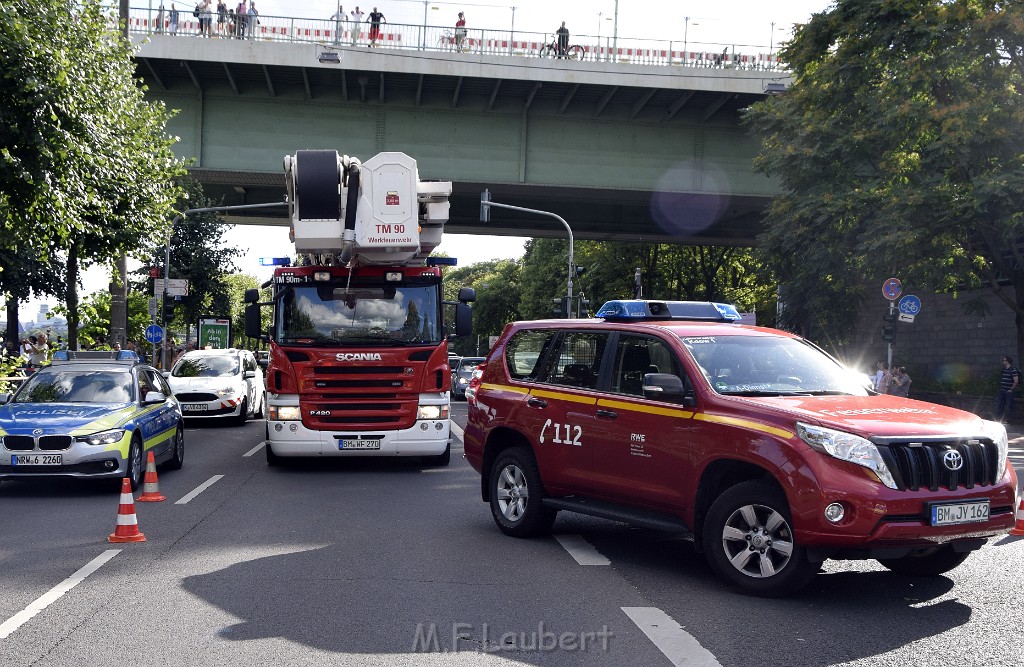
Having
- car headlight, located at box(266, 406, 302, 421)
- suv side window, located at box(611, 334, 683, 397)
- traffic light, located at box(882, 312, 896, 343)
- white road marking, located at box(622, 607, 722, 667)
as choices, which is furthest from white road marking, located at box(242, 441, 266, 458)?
traffic light, located at box(882, 312, 896, 343)

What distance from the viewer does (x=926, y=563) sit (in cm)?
777

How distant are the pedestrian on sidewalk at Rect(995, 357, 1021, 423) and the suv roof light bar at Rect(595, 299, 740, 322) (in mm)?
22365

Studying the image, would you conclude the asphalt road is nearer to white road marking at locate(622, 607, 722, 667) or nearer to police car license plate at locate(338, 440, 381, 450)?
white road marking at locate(622, 607, 722, 667)

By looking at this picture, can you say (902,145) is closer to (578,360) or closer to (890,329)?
(890,329)

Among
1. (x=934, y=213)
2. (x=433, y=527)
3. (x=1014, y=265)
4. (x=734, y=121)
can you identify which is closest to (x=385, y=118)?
(x=734, y=121)

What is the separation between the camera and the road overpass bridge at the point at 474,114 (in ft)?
100

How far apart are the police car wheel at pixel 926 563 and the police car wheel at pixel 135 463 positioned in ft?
26.9

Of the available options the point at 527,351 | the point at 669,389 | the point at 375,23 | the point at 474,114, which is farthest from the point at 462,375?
the point at 669,389

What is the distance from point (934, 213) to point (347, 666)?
79.9ft

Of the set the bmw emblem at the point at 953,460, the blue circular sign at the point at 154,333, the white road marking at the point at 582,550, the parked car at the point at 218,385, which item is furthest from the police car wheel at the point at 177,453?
the blue circular sign at the point at 154,333

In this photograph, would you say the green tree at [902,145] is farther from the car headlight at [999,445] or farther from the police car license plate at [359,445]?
the car headlight at [999,445]

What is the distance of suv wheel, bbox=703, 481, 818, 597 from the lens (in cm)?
692

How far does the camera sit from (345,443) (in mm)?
14664

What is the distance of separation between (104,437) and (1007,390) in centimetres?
2390
